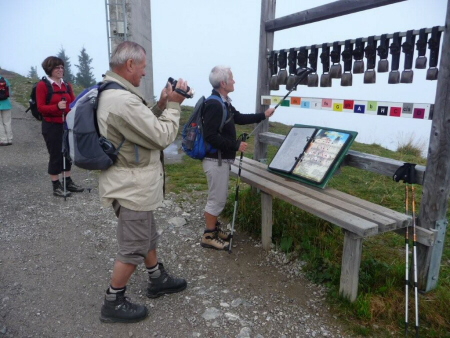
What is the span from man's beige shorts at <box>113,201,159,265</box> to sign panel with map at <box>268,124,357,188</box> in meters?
1.99

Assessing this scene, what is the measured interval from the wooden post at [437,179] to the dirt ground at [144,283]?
1.03m

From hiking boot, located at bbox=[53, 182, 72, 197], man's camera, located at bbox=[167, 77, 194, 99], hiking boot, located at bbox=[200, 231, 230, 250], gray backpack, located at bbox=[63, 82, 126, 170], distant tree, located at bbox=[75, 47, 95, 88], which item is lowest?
hiking boot, located at bbox=[200, 231, 230, 250]

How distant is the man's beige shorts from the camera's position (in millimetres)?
2834

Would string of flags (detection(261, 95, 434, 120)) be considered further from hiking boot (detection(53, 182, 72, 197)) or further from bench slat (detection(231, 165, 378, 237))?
hiking boot (detection(53, 182, 72, 197))

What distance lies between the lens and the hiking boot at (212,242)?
439 cm

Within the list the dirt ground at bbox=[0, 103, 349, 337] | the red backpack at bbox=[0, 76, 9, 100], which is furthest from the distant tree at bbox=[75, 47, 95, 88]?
the dirt ground at bbox=[0, 103, 349, 337]

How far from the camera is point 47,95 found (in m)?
5.66

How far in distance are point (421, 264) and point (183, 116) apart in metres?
11.8

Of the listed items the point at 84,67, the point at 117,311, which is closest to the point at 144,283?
the point at 117,311

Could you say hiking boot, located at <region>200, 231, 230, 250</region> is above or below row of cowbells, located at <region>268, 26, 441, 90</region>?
below

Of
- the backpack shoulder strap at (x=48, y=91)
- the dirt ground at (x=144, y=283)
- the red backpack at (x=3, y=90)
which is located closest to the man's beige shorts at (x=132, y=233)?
the dirt ground at (x=144, y=283)

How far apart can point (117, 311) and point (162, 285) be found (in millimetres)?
529

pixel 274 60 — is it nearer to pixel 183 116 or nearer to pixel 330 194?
pixel 330 194

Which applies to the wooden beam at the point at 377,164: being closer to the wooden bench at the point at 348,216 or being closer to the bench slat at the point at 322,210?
the wooden bench at the point at 348,216
